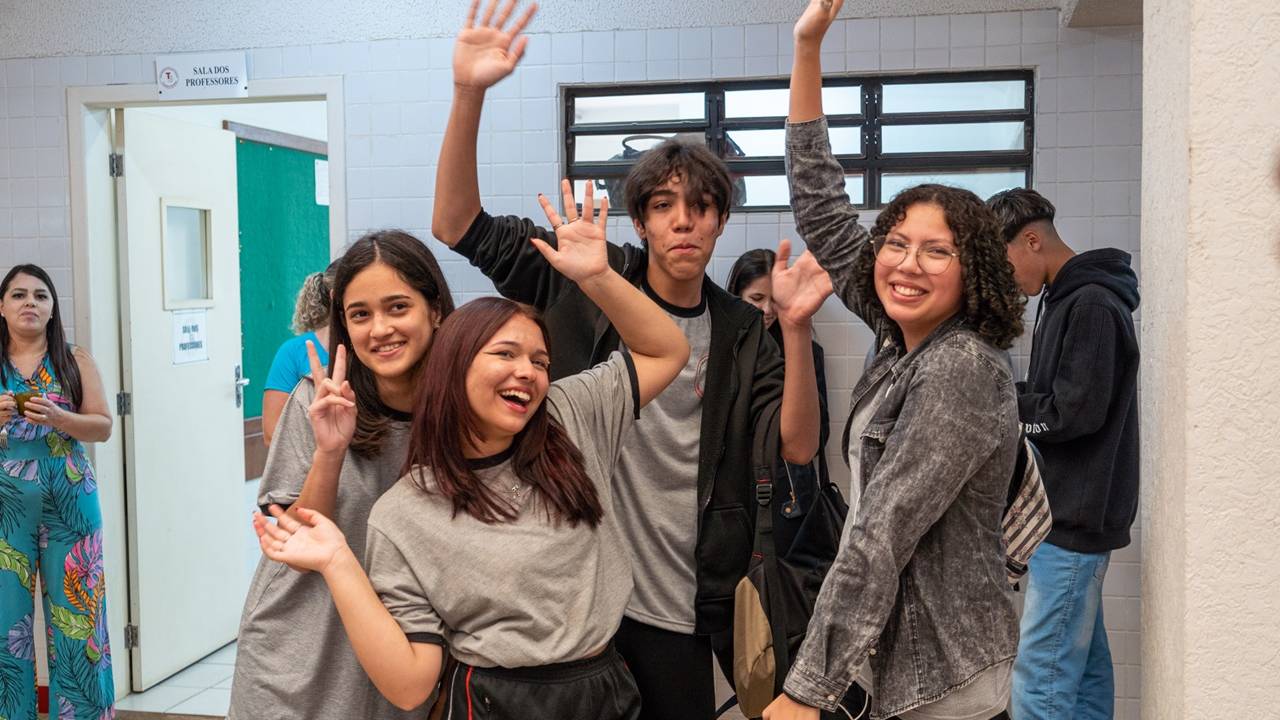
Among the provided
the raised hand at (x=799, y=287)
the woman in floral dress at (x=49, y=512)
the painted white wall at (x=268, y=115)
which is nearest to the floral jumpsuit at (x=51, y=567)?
the woman in floral dress at (x=49, y=512)

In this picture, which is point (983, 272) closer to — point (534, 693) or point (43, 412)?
point (534, 693)

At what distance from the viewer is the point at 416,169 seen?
13.3ft

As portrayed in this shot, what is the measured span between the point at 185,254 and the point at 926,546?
13.6 ft

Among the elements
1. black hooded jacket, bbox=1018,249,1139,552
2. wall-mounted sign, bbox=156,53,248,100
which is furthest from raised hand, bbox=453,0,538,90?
wall-mounted sign, bbox=156,53,248,100

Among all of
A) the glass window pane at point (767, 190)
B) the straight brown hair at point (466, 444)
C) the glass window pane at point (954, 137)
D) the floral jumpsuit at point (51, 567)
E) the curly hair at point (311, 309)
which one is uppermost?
the glass window pane at point (954, 137)

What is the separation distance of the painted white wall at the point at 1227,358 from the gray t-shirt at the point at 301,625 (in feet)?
3.55

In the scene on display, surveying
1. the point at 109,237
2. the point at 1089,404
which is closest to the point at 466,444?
the point at 1089,404

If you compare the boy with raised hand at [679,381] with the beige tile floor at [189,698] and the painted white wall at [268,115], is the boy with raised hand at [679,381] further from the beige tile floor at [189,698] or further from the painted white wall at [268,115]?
the painted white wall at [268,115]

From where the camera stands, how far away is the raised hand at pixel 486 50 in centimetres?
189

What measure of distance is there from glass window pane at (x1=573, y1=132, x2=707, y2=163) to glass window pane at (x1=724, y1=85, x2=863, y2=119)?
17cm

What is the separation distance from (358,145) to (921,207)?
10.0 feet

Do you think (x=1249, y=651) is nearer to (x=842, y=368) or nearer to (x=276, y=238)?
(x=842, y=368)

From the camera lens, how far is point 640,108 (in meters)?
4.00

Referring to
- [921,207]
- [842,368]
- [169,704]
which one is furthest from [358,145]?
[921,207]
